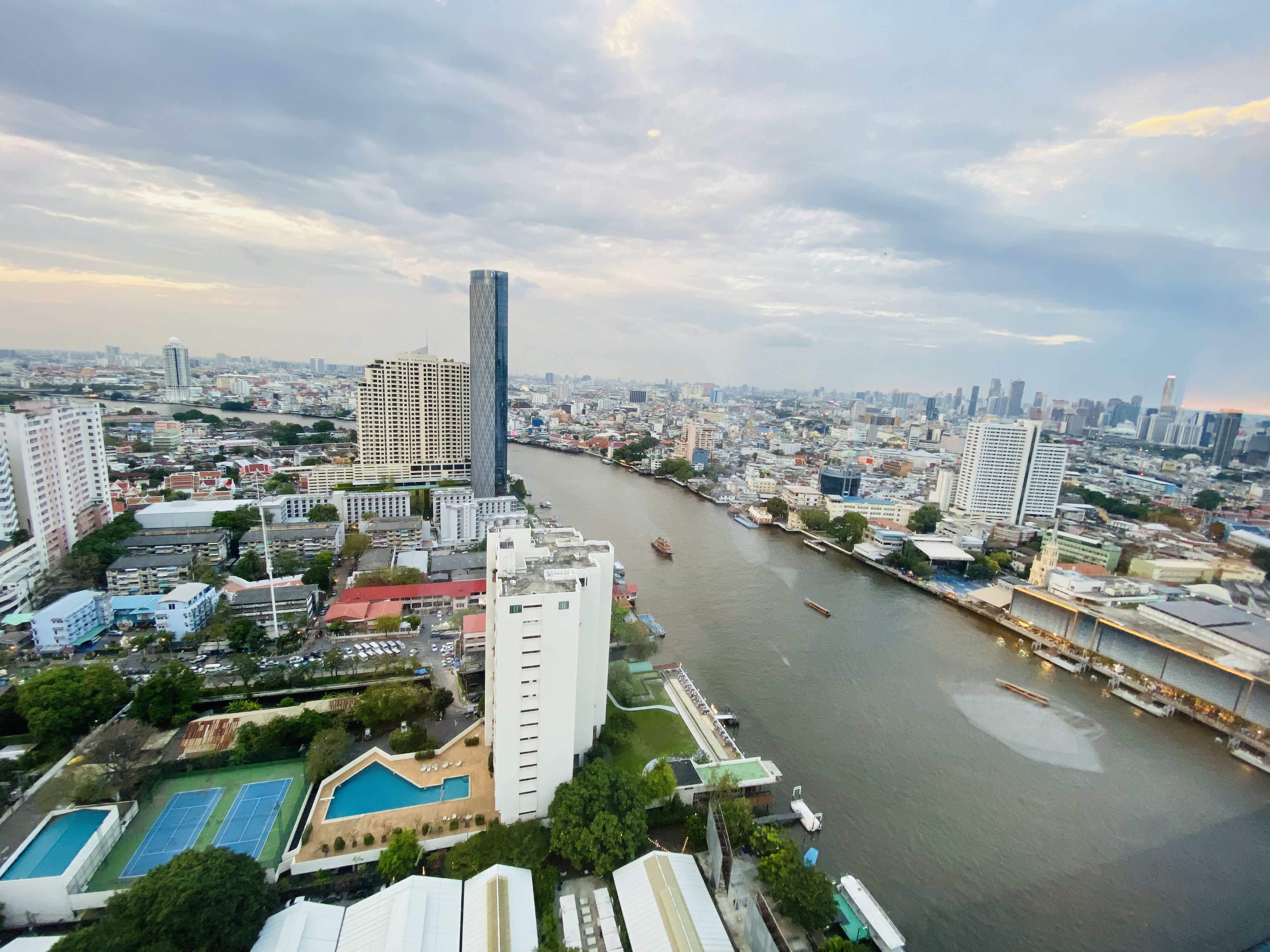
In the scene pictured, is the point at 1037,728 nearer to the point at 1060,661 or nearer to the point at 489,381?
the point at 1060,661

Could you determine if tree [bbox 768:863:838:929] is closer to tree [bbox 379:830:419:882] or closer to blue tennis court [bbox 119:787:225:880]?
tree [bbox 379:830:419:882]

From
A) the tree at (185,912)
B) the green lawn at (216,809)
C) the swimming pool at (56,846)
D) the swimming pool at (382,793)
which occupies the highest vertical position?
the tree at (185,912)

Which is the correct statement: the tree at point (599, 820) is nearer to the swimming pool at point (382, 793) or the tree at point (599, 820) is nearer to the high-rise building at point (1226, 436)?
the swimming pool at point (382, 793)

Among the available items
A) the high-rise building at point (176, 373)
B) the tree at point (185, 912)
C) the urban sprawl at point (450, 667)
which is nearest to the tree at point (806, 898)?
the urban sprawl at point (450, 667)

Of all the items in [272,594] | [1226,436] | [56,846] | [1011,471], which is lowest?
[56,846]

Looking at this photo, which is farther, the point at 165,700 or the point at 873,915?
the point at 165,700

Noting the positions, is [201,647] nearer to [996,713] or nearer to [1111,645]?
[996,713]

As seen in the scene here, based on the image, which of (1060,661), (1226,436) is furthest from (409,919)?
(1226,436)
